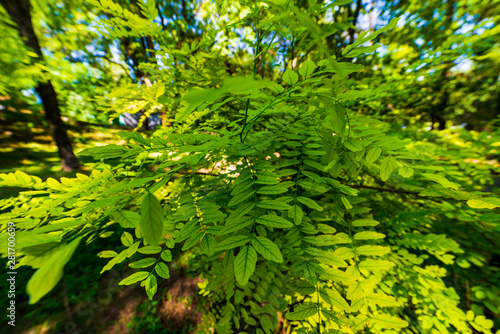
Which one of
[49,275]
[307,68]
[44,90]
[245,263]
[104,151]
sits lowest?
[245,263]

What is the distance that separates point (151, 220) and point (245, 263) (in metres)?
0.38

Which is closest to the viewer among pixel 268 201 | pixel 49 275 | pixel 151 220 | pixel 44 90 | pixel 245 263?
pixel 49 275

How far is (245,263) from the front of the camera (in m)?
0.66

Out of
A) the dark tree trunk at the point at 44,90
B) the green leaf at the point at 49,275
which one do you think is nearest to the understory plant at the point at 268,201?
the green leaf at the point at 49,275

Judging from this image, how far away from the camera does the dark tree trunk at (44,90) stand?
15.8ft

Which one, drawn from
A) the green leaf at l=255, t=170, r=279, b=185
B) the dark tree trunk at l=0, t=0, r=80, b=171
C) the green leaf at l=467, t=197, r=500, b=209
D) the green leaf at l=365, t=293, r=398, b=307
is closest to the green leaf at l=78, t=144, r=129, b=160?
the green leaf at l=255, t=170, r=279, b=185

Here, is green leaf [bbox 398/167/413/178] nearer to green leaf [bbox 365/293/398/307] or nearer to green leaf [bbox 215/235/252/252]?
green leaf [bbox 365/293/398/307]

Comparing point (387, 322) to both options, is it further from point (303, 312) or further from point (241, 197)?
point (241, 197)

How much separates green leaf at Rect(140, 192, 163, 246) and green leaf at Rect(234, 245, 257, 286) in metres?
0.31

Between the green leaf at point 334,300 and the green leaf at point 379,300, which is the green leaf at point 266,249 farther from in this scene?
the green leaf at point 379,300

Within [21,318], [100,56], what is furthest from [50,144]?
[21,318]

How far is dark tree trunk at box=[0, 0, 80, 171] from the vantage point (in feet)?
15.8

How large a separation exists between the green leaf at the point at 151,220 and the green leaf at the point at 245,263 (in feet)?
1.02

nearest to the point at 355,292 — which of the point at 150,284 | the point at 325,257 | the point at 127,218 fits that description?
the point at 325,257
